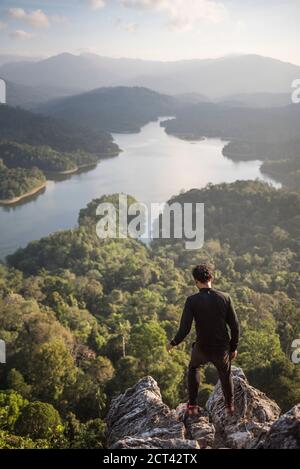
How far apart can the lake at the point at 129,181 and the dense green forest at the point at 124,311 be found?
4936 millimetres

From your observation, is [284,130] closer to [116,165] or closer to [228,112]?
[228,112]

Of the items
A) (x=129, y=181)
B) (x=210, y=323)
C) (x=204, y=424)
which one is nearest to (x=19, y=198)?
(x=129, y=181)

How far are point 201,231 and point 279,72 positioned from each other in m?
154

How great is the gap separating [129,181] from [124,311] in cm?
2922

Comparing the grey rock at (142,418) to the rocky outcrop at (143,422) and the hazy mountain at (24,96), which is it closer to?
the rocky outcrop at (143,422)

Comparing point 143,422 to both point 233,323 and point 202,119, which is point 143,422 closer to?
point 233,323

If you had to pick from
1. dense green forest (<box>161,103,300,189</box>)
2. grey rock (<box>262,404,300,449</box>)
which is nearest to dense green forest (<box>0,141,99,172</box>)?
dense green forest (<box>161,103,300,189</box>)

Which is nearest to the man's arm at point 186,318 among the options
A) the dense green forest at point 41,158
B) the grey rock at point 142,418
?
the grey rock at point 142,418

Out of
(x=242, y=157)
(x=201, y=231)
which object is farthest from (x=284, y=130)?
(x=201, y=231)

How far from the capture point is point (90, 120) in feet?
286

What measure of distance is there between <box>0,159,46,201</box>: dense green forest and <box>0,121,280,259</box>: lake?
1.12m

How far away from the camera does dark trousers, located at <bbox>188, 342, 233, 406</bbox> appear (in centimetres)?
269

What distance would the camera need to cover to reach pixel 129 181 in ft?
145
